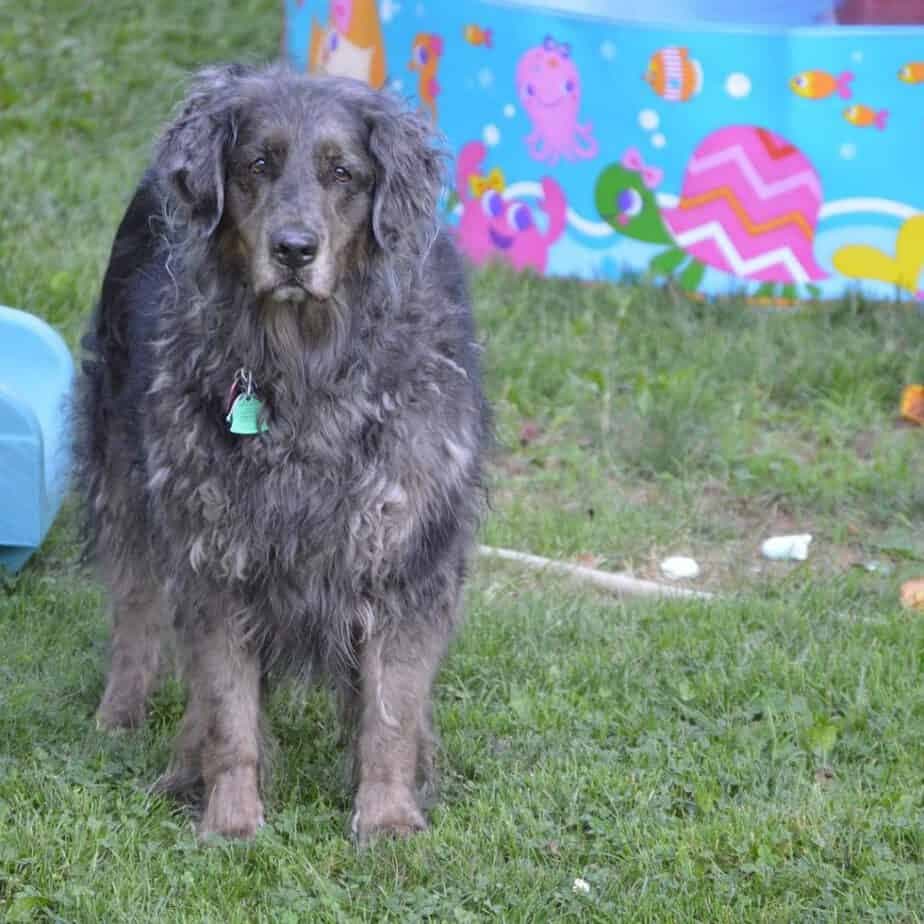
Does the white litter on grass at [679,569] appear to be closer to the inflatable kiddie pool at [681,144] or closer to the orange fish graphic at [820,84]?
the inflatable kiddie pool at [681,144]

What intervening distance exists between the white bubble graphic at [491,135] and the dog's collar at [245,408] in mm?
4201

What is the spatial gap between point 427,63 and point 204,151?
14.8ft

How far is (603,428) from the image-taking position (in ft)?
21.0

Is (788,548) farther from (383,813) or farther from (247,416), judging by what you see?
(247,416)

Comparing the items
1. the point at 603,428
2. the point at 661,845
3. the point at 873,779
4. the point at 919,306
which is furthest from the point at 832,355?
the point at 661,845

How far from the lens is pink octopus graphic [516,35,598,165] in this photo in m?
7.50

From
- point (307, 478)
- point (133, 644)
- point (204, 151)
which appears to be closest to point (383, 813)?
point (307, 478)

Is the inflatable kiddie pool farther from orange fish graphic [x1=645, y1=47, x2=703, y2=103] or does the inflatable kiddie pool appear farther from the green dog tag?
the green dog tag

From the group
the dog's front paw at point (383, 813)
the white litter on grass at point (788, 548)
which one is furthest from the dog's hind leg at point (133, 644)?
the white litter on grass at point (788, 548)

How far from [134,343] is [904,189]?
4.01 metres

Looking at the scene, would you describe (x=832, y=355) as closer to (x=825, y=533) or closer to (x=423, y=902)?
(x=825, y=533)

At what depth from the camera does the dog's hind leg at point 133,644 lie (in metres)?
4.62

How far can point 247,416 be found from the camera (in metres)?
3.76

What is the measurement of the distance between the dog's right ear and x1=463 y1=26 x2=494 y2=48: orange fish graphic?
4.10 m
